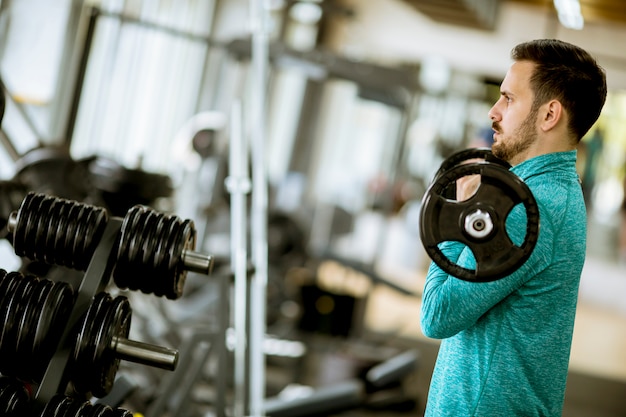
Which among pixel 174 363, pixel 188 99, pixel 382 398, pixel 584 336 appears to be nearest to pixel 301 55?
pixel 188 99

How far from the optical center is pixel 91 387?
201 centimetres

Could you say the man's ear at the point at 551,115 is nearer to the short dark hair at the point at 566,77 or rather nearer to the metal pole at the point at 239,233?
the short dark hair at the point at 566,77

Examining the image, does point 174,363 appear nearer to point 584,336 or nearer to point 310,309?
point 310,309

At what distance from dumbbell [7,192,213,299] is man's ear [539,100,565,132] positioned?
871 mm

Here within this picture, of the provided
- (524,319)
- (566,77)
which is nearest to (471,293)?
(524,319)

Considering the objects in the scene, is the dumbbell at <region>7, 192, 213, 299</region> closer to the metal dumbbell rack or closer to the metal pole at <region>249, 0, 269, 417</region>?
the metal dumbbell rack

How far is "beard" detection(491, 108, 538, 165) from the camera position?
64.8 inches

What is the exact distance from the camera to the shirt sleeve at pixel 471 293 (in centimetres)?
158

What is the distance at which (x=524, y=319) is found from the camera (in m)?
1.62

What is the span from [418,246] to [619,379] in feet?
14.5

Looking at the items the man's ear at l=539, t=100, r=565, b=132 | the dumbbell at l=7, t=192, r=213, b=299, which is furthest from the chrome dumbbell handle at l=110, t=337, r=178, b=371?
the man's ear at l=539, t=100, r=565, b=132

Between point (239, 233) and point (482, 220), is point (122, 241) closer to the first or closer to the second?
point (482, 220)

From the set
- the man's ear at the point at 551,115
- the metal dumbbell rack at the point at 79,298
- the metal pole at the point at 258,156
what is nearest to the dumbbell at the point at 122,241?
the metal dumbbell rack at the point at 79,298

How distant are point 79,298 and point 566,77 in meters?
1.20
